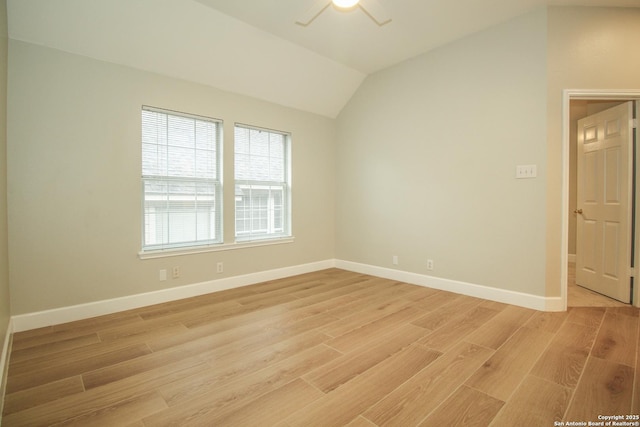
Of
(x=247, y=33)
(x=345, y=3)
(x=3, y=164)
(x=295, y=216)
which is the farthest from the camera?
(x=295, y=216)

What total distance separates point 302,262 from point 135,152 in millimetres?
2643

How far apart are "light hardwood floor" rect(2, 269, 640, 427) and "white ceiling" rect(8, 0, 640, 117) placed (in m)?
2.56

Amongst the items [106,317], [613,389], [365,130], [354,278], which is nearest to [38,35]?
[106,317]

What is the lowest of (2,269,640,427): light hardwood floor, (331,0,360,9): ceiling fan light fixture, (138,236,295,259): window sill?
(2,269,640,427): light hardwood floor

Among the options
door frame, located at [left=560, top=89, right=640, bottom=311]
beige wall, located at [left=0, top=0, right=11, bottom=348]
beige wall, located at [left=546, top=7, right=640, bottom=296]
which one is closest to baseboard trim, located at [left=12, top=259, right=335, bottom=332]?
beige wall, located at [left=0, top=0, right=11, bottom=348]

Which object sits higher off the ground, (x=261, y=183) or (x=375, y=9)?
(x=375, y=9)

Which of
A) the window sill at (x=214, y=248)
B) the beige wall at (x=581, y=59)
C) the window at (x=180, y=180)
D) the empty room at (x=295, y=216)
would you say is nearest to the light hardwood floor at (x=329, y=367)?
the empty room at (x=295, y=216)

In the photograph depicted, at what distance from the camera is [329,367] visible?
2.01 metres

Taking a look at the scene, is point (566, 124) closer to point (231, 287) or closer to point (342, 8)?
point (342, 8)

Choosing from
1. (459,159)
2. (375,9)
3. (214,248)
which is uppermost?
(375,9)

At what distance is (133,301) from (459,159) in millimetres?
3892

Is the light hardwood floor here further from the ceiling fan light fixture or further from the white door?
the ceiling fan light fixture

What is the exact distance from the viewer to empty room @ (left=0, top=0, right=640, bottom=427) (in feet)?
5.96

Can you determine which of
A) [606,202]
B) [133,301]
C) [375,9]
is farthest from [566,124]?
[133,301]
